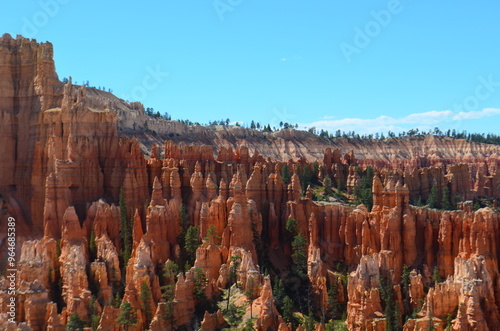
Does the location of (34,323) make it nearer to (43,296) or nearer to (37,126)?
(43,296)

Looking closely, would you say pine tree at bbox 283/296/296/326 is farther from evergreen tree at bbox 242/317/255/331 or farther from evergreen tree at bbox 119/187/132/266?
evergreen tree at bbox 119/187/132/266

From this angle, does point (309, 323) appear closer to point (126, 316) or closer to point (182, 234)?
point (126, 316)

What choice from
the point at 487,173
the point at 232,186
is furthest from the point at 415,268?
the point at 487,173

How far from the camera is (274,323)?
43.9 meters

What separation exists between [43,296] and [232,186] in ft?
65.5

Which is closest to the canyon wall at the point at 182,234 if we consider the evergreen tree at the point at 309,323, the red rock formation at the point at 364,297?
the red rock formation at the point at 364,297

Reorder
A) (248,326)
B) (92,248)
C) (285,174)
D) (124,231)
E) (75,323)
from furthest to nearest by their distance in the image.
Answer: (285,174) < (124,231) < (92,248) < (75,323) < (248,326)

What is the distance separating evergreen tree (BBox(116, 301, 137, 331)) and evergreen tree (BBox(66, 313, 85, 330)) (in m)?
2.71

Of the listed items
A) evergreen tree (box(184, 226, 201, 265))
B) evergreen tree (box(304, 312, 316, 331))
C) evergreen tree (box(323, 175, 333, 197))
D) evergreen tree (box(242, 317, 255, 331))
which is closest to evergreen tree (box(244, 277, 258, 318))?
evergreen tree (box(242, 317, 255, 331))

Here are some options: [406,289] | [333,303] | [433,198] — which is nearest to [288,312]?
[333,303]

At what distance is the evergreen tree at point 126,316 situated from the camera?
142 ft

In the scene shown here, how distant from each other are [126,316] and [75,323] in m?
3.60

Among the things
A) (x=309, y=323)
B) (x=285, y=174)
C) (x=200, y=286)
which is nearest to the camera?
(x=309, y=323)

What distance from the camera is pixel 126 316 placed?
43.7 metres
